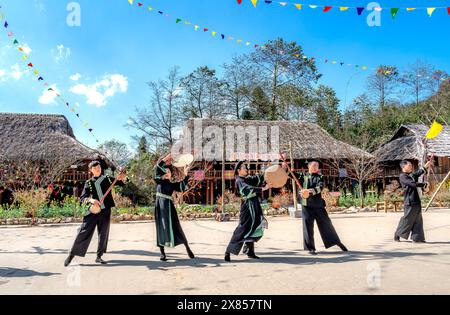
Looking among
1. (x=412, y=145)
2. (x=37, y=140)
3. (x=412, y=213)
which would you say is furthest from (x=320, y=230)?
(x=412, y=145)

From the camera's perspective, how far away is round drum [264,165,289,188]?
260 inches

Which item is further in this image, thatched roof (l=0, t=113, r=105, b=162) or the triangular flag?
thatched roof (l=0, t=113, r=105, b=162)

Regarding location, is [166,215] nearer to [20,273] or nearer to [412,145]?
[20,273]

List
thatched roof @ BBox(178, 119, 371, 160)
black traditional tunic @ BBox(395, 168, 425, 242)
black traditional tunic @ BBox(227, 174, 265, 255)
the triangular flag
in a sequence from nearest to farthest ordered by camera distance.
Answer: black traditional tunic @ BBox(227, 174, 265, 255)
black traditional tunic @ BBox(395, 168, 425, 242)
the triangular flag
thatched roof @ BBox(178, 119, 371, 160)

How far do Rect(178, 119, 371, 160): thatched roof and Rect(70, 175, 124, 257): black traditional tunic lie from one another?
14.7 metres

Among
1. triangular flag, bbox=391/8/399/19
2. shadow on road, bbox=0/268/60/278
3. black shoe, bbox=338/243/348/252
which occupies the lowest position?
shadow on road, bbox=0/268/60/278

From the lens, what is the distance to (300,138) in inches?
945

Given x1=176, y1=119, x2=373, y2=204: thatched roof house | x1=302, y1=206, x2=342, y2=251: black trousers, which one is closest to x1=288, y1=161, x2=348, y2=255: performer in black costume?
x1=302, y1=206, x2=342, y2=251: black trousers

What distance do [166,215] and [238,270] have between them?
5.27 ft

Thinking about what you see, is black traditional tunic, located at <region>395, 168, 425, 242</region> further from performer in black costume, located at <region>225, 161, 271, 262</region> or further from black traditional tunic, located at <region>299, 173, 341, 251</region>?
performer in black costume, located at <region>225, 161, 271, 262</region>

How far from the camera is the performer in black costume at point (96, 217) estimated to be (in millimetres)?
5918
